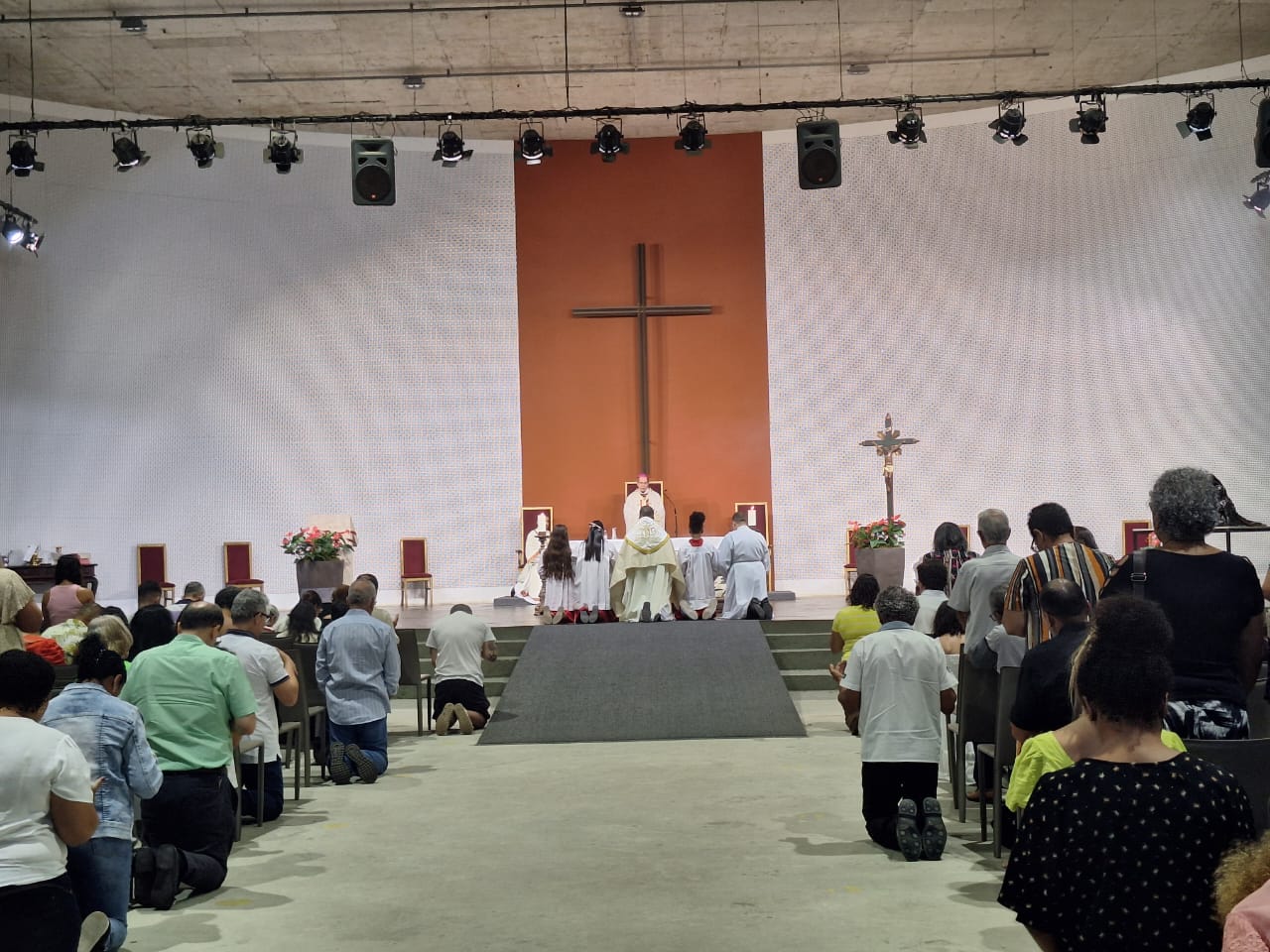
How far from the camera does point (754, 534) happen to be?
1363 centimetres

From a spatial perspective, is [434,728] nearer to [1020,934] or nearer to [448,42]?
[1020,934]

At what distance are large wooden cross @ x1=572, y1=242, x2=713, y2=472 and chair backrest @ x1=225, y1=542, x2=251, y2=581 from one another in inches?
192

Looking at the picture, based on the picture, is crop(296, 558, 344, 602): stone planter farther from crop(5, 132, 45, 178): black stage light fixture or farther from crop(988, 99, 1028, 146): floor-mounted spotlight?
crop(988, 99, 1028, 146): floor-mounted spotlight

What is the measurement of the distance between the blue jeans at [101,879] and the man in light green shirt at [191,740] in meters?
0.85

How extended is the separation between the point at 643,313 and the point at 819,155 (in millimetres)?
5406

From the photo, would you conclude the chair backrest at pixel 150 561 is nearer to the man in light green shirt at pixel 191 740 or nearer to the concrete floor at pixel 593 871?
the concrete floor at pixel 593 871

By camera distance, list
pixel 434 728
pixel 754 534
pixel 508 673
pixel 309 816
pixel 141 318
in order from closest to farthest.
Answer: pixel 309 816 → pixel 434 728 → pixel 508 673 → pixel 754 534 → pixel 141 318

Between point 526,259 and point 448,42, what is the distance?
357cm

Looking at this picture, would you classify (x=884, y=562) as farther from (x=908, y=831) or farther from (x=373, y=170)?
(x=908, y=831)

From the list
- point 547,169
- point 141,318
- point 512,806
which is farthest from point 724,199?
point 512,806

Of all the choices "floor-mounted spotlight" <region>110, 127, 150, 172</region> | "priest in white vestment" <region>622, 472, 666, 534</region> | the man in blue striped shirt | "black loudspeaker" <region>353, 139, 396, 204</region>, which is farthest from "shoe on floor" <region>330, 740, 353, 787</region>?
"priest in white vestment" <region>622, 472, 666, 534</region>

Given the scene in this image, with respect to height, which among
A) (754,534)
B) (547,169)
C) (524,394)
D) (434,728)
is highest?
(547,169)

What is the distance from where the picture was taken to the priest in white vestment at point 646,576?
43.8 ft

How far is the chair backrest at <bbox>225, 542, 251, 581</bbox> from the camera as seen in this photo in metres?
16.3
